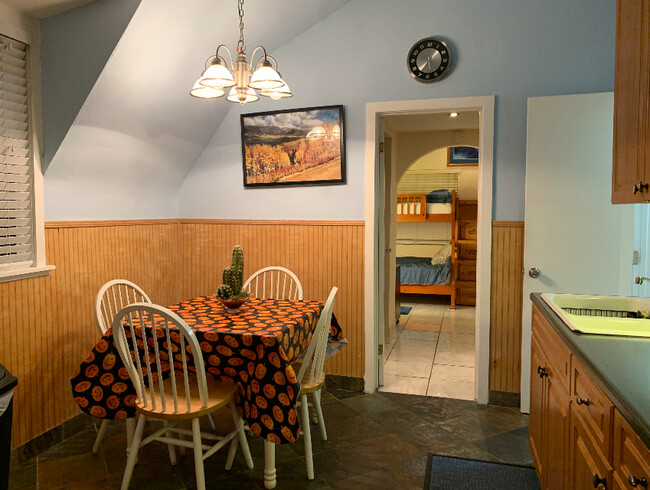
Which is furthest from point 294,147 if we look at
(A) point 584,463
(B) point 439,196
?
(B) point 439,196

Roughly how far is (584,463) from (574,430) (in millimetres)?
137

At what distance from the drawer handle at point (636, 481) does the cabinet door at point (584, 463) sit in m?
0.16

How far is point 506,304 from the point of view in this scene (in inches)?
127

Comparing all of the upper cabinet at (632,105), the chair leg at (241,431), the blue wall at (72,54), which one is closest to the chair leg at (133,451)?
the chair leg at (241,431)

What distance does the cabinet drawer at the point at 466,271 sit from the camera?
652cm

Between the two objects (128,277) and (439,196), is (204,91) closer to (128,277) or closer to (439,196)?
(128,277)

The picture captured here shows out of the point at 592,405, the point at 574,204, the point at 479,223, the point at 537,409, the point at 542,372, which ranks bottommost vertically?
the point at 537,409

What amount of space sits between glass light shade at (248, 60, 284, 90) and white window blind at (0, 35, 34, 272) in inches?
47.8

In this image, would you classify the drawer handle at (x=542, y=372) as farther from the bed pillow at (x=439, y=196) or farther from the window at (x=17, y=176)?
the bed pillow at (x=439, y=196)

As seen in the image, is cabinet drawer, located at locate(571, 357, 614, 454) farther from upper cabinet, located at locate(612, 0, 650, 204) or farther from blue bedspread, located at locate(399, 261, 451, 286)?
blue bedspread, located at locate(399, 261, 451, 286)

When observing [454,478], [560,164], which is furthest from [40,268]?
[560,164]

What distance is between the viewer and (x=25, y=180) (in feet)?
8.45

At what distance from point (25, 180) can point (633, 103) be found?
2.80 metres

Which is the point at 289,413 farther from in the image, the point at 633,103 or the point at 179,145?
the point at 179,145
